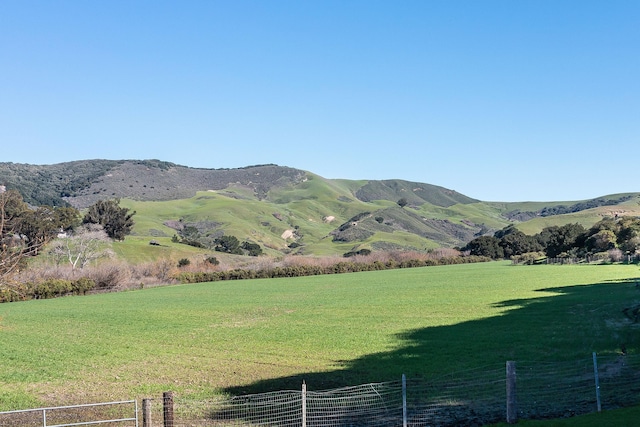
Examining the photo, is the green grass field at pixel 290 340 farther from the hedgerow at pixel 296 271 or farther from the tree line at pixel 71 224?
the tree line at pixel 71 224

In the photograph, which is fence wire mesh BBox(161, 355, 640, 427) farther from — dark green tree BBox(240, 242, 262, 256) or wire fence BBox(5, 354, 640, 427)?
dark green tree BBox(240, 242, 262, 256)

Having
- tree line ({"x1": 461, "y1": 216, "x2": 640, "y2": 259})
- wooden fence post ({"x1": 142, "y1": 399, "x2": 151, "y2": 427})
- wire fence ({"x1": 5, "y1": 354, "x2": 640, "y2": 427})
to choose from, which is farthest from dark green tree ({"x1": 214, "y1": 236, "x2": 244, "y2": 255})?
wooden fence post ({"x1": 142, "y1": 399, "x2": 151, "y2": 427})

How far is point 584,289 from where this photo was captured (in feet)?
185

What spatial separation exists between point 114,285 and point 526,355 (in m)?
78.6

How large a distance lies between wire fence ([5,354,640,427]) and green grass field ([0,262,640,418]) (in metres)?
1.74

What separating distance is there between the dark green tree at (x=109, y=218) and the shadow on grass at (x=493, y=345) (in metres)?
115

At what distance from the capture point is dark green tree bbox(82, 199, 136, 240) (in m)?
139

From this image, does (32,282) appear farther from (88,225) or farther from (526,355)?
(526,355)

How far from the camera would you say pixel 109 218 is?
14012cm

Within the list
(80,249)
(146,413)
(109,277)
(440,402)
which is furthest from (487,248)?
(146,413)

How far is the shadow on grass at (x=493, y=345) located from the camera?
2277 centimetres

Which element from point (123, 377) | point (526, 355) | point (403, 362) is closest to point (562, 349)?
point (526, 355)

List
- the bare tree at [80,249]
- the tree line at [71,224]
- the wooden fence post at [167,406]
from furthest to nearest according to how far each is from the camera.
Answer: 1. the bare tree at [80,249]
2. the tree line at [71,224]
3. the wooden fence post at [167,406]

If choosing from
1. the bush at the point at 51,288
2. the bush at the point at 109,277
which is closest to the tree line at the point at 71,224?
the bush at the point at 109,277
